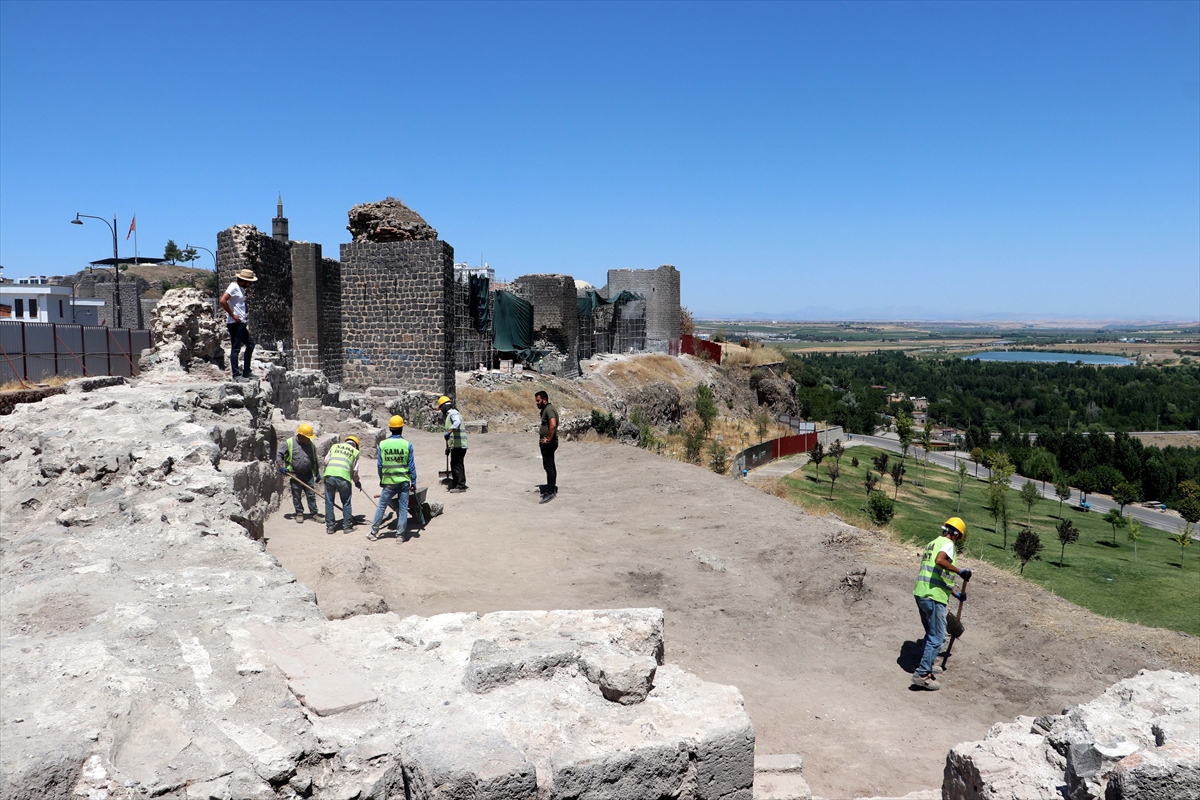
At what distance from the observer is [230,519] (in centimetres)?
598

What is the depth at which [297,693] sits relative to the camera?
3.33 metres

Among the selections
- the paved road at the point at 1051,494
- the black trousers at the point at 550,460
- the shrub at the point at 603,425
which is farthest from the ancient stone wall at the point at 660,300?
the black trousers at the point at 550,460

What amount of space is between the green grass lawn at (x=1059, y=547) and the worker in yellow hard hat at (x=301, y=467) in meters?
8.22

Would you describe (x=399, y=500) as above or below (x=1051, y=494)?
above

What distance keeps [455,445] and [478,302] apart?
675 inches

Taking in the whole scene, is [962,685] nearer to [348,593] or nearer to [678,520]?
[678,520]

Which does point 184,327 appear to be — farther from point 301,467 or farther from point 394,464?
point 394,464

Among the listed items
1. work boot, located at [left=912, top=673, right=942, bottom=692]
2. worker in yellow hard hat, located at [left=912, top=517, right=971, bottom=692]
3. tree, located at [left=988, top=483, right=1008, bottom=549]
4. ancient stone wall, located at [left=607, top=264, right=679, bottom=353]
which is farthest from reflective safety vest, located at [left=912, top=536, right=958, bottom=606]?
ancient stone wall, located at [left=607, top=264, right=679, bottom=353]

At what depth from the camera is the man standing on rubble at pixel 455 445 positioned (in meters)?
10.8

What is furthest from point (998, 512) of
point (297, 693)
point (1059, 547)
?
point (297, 693)

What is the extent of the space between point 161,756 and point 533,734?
4.60 ft

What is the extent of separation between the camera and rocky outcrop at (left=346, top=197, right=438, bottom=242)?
61.3ft

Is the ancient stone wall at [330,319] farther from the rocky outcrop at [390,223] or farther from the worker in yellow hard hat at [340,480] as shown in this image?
the worker in yellow hard hat at [340,480]

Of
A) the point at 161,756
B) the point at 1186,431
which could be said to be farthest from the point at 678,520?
the point at 1186,431
